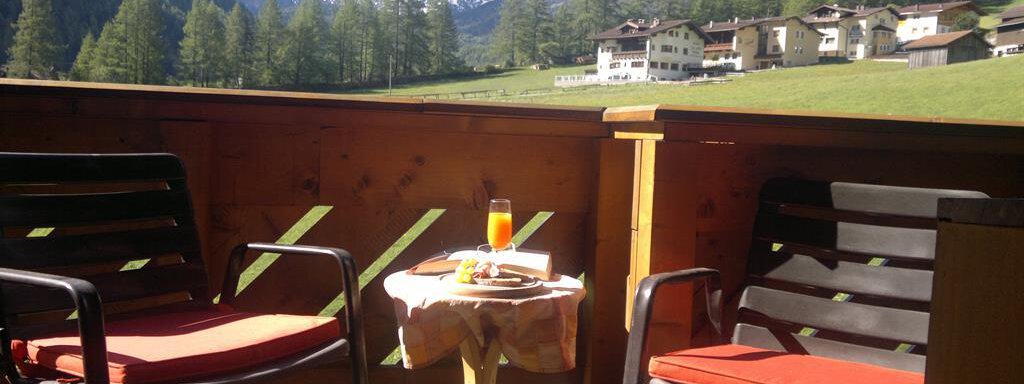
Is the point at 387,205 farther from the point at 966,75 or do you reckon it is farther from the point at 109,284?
the point at 966,75

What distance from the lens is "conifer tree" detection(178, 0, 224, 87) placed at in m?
37.1

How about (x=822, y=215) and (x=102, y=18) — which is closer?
(x=822, y=215)

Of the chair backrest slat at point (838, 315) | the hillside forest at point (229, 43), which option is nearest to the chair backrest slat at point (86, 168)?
the chair backrest slat at point (838, 315)

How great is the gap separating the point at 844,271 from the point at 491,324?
95 centimetres

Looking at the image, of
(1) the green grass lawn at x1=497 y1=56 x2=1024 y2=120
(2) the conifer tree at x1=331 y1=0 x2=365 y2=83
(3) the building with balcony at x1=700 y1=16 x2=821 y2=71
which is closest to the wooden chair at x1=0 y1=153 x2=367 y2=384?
(1) the green grass lawn at x1=497 y1=56 x2=1024 y2=120

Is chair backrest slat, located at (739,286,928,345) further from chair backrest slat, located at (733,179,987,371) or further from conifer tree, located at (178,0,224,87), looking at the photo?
conifer tree, located at (178,0,224,87)

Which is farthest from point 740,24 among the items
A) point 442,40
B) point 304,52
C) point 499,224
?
point 499,224

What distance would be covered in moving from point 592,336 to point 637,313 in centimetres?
70

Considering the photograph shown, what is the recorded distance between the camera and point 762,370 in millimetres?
1773

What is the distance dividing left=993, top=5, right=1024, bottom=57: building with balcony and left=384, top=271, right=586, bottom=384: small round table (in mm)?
59947

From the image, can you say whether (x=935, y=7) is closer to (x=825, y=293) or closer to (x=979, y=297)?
(x=825, y=293)

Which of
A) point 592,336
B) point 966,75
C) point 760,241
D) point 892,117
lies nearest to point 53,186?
point 592,336

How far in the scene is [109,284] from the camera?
198 centimetres

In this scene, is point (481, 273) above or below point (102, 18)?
below
